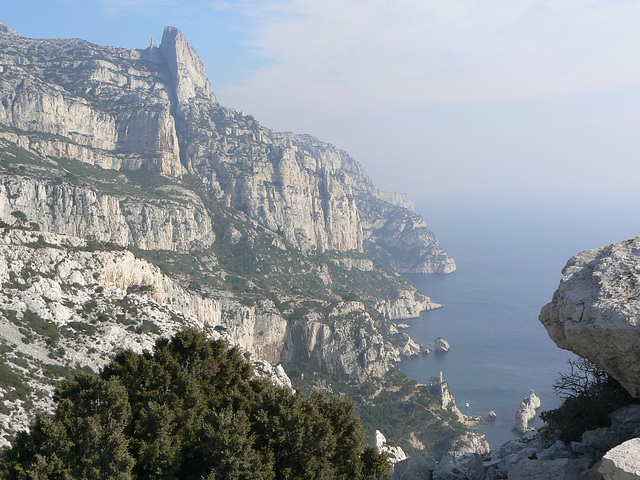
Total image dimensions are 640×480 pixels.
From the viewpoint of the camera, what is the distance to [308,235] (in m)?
166

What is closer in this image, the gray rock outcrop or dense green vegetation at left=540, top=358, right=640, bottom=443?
dense green vegetation at left=540, top=358, right=640, bottom=443

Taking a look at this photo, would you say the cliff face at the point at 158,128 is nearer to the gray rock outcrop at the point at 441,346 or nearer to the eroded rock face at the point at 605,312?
the gray rock outcrop at the point at 441,346

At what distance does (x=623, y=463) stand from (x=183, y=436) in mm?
14315

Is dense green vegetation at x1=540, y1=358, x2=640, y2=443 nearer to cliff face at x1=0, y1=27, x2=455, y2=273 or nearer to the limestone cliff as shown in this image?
the limestone cliff

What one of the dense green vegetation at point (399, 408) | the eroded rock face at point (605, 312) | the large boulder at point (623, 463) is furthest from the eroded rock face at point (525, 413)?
the large boulder at point (623, 463)

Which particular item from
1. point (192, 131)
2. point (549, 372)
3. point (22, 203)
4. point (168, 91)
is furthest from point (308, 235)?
point (22, 203)

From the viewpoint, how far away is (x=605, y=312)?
1088cm

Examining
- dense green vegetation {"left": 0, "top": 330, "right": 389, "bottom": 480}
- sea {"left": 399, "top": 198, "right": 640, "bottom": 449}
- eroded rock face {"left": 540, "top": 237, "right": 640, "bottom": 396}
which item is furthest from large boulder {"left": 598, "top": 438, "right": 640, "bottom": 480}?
sea {"left": 399, "top": 198, "right": 640, "bottom": 449}

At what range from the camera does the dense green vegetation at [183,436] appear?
16.3 meters

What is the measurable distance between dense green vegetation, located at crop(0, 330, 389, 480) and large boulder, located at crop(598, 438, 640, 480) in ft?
32.3

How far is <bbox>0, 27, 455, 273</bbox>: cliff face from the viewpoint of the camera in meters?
117

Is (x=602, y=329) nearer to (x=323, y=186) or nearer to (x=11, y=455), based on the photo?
(x=11, y=455)

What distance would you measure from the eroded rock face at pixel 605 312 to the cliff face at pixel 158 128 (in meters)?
109

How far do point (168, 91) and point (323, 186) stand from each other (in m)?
60.1
